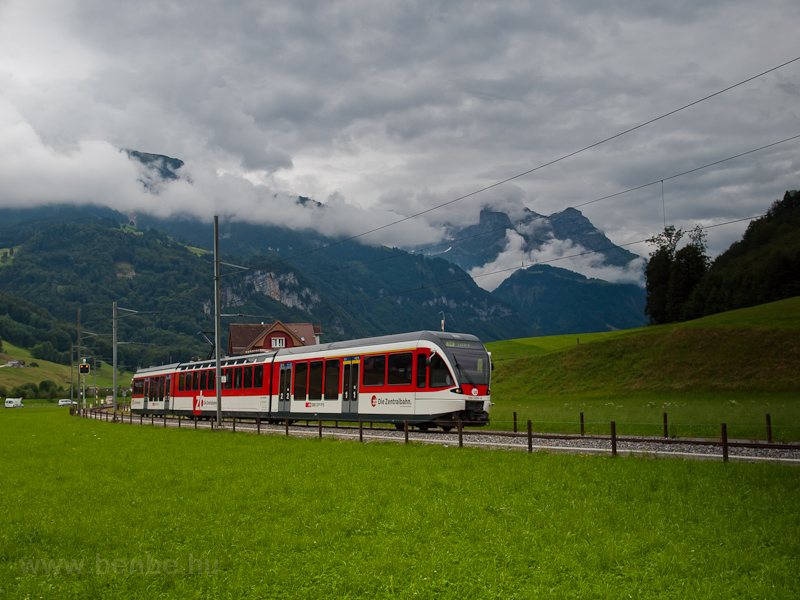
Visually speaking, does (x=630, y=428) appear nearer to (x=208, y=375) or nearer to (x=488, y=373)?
(x=488, y=373)

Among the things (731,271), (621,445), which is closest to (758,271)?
(731,271)

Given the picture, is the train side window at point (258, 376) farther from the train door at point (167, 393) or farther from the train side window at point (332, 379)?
the train door at point (167, 393)

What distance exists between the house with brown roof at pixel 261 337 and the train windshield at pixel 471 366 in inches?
2866

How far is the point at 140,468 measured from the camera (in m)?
17.3

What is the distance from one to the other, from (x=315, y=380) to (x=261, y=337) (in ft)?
230

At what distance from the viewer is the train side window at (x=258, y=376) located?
37938mm

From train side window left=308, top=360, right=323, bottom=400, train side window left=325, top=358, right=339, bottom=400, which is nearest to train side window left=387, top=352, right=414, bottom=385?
train side window left=325, top=358, right=339, bottom=400

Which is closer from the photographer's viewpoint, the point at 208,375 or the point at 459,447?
the point at 459,447

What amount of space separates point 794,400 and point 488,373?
21.9m

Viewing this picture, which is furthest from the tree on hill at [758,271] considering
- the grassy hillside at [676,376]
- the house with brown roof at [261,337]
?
the house with brown roof at [261,337]

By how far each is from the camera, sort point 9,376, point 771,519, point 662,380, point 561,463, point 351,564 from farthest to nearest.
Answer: point 9,376
point 662,380
point 561,463
point 771,519
point 351,564

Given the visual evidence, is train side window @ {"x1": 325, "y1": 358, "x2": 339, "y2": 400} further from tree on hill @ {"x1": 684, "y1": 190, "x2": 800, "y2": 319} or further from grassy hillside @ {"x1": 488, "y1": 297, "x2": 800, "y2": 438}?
tree on hill @ {"x1": 684, "y1": 190, "x2": 800, "y2": 319}

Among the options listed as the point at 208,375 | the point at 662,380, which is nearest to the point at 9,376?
the point at 208,375

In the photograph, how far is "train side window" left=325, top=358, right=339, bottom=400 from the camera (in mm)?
31297
